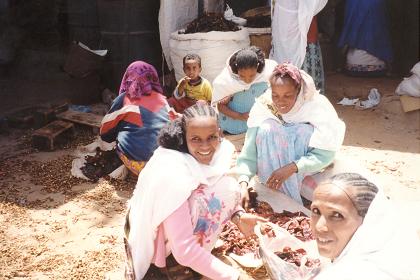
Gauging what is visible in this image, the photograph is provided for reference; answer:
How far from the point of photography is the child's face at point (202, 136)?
250cm

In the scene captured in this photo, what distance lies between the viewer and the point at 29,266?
10.5 ft

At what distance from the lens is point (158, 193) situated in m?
2.42

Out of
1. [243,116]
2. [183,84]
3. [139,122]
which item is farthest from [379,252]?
[183,84]

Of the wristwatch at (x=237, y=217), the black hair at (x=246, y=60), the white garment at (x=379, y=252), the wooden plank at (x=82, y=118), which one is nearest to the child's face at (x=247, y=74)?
the black hair at (x=246, y=60)

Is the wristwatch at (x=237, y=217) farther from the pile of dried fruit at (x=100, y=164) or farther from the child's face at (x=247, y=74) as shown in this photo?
the child's face at (x=247, y=74)

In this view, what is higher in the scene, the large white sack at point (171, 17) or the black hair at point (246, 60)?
the large white sack at point (171, 17)

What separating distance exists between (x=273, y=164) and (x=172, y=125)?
1.23m

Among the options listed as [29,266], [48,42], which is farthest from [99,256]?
[48,42]

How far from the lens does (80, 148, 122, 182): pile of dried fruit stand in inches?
181

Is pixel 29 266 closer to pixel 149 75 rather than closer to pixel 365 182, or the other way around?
pixel 149 75

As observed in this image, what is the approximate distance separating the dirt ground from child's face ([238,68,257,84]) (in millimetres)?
1312

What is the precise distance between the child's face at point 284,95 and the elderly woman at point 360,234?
1588mm

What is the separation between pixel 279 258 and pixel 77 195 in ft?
7.53

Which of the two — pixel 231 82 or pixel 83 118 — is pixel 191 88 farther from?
pixel 83 118
